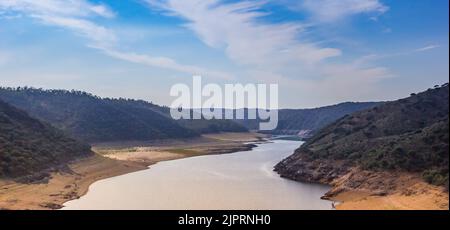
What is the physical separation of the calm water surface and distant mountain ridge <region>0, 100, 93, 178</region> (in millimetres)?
7523

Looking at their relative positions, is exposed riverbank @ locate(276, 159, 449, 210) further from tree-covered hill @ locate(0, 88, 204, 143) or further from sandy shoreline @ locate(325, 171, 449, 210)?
tree-covered hill @ locate(0, 88, 204, 143)

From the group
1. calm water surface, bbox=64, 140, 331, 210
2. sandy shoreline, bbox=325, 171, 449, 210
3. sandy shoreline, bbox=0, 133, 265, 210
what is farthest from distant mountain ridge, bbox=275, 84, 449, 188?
sandy shoreline, bbox=0, 133, 265, 210

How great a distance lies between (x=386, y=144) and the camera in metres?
58.2

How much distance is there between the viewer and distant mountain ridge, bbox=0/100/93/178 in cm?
5394

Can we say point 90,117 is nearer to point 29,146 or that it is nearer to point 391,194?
point 29,146

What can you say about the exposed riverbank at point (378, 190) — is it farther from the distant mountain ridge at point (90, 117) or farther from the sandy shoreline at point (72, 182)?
the distant mountain ridge at point (90, 117)

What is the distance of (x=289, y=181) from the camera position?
61.0 metres

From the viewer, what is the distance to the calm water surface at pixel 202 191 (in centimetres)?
4294

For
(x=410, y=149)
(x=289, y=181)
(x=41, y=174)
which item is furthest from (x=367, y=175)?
(x=41, y=174)

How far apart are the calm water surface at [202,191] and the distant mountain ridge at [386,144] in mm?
4668

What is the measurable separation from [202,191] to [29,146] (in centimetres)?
2549
